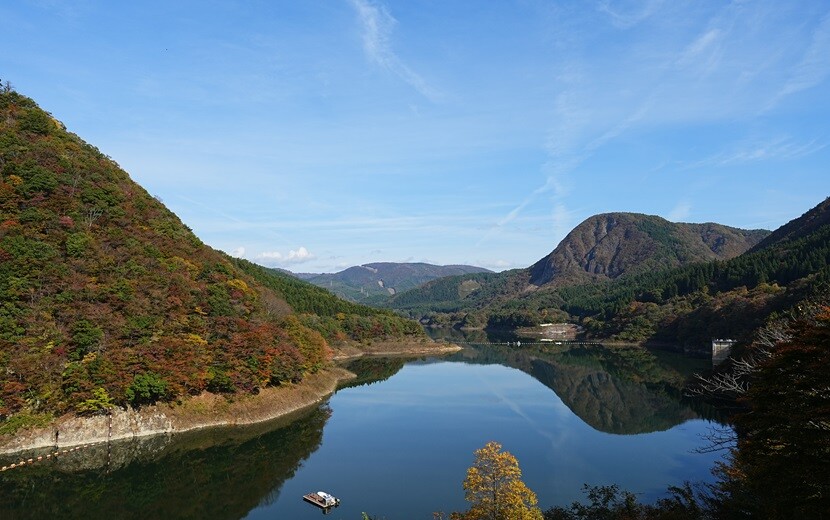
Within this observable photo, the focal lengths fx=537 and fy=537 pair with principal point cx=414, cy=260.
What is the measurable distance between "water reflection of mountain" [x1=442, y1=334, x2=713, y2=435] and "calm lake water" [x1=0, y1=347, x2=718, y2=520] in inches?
17.2

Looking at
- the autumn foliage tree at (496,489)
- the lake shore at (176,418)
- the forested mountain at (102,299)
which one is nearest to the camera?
the autumn foliage tree at (496,489)

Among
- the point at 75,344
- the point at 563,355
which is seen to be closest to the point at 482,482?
the point at 75,344

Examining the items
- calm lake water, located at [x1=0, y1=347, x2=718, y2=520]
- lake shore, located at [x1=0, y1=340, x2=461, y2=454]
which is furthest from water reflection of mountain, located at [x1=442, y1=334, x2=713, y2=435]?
lake shore, located at [x1=0, y1=340, x2=461, y2=454]

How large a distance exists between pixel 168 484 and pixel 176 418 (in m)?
10.6

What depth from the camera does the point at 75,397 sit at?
37.6 meters

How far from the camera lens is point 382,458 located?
39.4 meters

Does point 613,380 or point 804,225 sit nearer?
point 613,380

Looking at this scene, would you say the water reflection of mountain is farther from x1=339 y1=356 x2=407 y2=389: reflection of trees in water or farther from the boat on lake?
the boat on lake

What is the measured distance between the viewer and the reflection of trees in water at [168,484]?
1136 inches

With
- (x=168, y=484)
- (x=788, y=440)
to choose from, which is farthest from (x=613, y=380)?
(x=788, y=440)

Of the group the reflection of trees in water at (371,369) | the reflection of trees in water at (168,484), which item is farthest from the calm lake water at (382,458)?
the reflection of trees in water at (371,369)

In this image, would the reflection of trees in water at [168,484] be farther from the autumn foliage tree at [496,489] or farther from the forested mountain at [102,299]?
the autumn foliage tree at [496,489]

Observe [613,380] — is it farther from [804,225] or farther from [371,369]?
[804,225]

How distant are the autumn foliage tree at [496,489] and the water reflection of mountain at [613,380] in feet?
117
